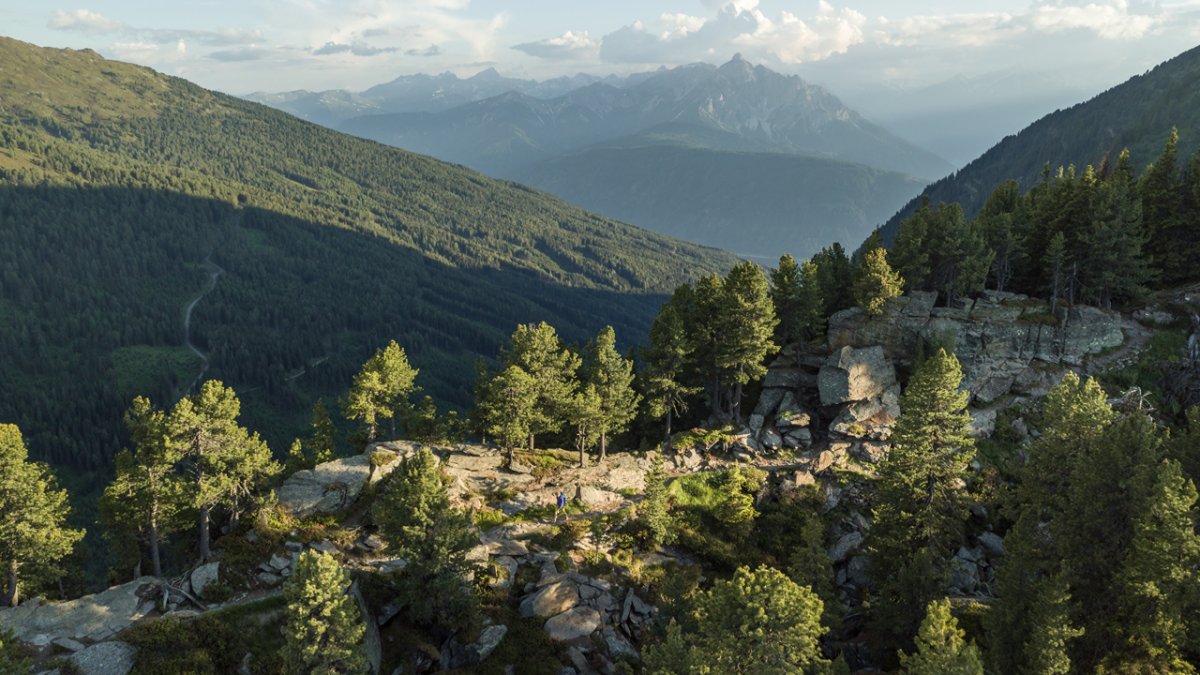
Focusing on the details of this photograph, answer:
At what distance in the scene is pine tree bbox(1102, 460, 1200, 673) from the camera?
89.2 ft

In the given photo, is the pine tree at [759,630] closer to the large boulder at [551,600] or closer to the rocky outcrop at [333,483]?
the large boulder at [551,600]

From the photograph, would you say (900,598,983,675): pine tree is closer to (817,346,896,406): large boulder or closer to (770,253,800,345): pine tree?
(817,346,896,406): large boulder

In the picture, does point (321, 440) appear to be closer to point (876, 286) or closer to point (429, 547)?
point (429, 547)

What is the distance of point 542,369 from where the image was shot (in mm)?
62250

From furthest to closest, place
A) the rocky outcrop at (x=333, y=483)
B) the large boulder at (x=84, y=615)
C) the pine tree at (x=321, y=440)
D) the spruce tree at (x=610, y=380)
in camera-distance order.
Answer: the pine tree at (x=321, y=440)
the spruce tree at (x=610, y=380)
the rocky outcrop at (x=333, y=483)
the large boulder at (x=84, y=615)

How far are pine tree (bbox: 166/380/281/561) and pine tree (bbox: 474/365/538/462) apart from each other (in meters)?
20.3

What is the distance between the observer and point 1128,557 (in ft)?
97.9

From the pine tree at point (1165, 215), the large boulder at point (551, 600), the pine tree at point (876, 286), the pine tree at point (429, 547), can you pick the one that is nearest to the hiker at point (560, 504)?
the large boulder at point (551, 600)

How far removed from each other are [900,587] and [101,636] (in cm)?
5120

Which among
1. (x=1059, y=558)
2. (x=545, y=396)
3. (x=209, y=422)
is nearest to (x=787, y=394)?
(x=545, y=396)

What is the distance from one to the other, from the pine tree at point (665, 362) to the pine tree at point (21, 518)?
52915 mm

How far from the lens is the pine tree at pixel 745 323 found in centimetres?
6303

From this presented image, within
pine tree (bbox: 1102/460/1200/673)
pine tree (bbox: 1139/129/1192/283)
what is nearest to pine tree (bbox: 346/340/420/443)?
pine tree (bbox: 1102/460/1200/673)

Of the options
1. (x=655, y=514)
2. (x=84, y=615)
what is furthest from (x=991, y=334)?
(x=84, y=615)
